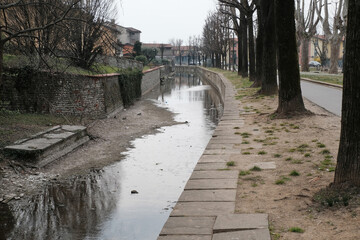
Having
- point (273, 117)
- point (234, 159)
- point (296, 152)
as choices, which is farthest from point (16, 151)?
point (273, 117)

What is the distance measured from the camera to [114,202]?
24.1 feet

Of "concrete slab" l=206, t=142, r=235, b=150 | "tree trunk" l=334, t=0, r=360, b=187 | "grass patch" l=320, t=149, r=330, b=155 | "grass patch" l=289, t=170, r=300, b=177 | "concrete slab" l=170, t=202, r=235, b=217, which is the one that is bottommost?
"concrete slab" l=206, t=142, r=235, b=150

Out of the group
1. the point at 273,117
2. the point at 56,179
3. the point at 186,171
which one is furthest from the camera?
the point at 273,117

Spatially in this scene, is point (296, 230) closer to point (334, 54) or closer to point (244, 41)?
point (244, 41)

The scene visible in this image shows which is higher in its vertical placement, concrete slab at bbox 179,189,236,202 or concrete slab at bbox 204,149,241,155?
concrete slab at bbox 179,189,236,202

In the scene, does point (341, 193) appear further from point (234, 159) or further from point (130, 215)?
point (130, 215)

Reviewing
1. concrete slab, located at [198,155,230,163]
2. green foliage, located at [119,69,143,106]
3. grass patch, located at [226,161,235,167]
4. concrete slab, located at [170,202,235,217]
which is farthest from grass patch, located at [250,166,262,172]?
green foliage, located at [119,69,143,106]

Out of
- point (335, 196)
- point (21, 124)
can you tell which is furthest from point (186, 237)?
point (21, 124)

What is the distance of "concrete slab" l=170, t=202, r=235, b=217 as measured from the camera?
4.82m

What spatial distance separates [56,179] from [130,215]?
2612 mm

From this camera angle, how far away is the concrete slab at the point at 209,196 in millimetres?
5283

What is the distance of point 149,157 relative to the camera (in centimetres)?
1083

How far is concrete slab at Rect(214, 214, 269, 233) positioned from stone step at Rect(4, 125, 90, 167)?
570 centimetres

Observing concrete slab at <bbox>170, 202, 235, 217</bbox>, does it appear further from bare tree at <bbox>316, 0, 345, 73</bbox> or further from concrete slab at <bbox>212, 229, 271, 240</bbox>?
bare tree at <bbox>316, 0, 345, 73</bbox>
